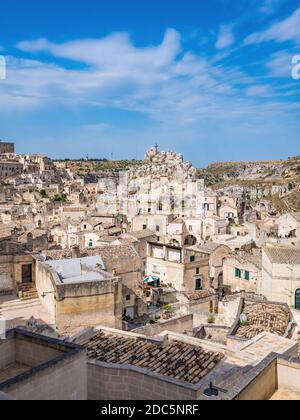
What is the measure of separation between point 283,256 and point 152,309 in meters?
8.27

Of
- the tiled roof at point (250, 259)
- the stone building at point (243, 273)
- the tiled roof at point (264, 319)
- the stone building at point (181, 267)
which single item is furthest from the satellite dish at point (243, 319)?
the stone building at point (181, 267)

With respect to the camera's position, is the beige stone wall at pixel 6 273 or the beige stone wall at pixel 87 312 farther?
the beige stone wall at pixel 6 273

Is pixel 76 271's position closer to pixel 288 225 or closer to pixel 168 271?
pixel 168 271

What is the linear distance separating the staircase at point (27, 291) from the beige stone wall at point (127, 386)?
28.1 feet

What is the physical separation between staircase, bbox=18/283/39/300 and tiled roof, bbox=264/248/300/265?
1379 centimetres

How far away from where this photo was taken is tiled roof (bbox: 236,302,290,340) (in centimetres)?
1563

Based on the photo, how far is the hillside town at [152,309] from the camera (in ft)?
23.7

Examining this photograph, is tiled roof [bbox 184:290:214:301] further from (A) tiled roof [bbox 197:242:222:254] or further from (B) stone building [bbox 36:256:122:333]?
(B) stone building [bbox 36:256:122:333]

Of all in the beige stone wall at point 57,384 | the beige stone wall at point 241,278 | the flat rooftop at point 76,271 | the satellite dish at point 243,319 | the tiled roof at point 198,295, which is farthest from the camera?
the beige stone wall at point 241,278

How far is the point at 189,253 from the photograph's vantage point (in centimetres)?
3234

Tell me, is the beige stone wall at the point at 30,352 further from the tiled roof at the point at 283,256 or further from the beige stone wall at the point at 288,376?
the tiled roof at the point at 283,256

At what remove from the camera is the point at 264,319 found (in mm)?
17000

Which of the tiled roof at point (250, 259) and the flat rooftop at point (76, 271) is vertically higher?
the flat rooftop at point (76, 271)
